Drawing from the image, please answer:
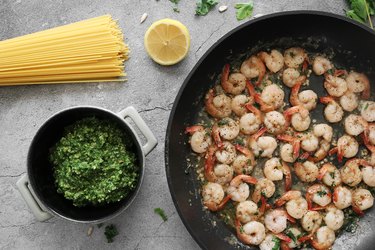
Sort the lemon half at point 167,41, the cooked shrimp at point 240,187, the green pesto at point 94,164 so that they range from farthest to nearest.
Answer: the cooked shrimp at point 240,187, the lemon half at point 167,41, the green pesto at point 94,164

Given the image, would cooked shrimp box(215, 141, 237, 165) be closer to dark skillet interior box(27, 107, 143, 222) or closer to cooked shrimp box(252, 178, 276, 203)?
cooked shrimp box(252, 178, 276, 203)

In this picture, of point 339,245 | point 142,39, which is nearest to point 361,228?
point 339,245

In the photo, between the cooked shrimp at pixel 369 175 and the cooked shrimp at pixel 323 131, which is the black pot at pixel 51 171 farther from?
the cooked shrimp at pixel 369 175

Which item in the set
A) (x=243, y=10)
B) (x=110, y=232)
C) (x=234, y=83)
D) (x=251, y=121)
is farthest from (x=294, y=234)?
(x=243, y=10)

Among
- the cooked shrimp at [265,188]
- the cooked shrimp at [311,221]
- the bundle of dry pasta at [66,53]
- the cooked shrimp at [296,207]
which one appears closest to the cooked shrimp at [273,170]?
the cooked shrimp at [265,188]

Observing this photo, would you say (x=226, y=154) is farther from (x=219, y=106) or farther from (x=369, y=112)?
(x=369, y=112)

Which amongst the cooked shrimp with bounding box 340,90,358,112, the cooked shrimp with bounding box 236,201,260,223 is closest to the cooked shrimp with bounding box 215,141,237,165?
the cooked shrimp with bounding box 236,201,260,223
